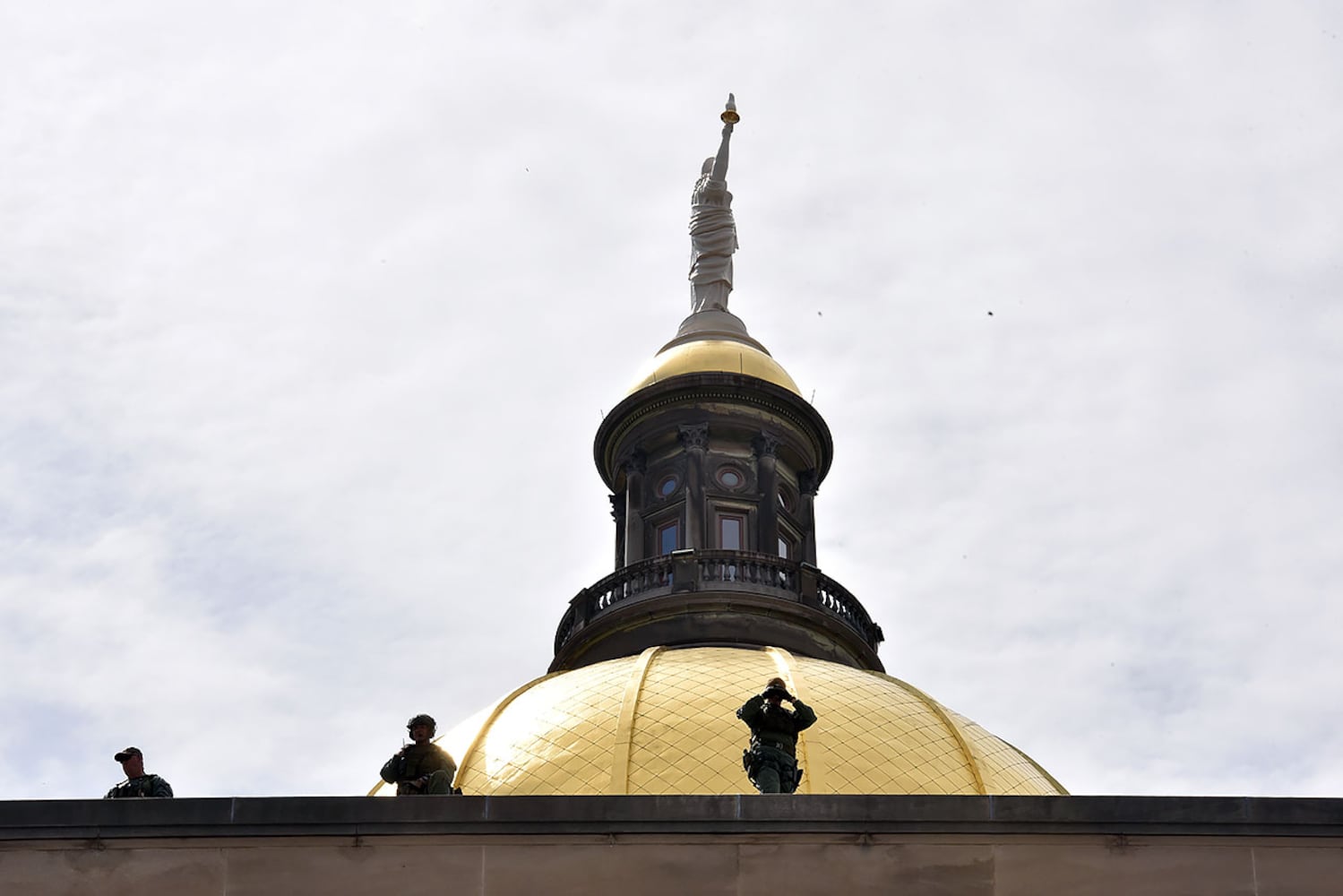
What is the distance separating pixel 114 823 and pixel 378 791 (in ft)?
44.1

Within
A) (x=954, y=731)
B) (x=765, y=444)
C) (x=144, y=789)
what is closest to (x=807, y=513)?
(x=765, y=444)

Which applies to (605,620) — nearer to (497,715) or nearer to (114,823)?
(497,715)

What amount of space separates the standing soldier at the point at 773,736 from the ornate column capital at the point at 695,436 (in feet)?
63.0

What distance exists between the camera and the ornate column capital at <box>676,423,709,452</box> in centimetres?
4081

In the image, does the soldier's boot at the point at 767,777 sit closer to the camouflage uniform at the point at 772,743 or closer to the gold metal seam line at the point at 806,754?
the camouflage uniform at the point at 772,743

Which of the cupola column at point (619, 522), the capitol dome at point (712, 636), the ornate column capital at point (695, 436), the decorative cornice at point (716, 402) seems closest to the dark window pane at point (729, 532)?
the capitol dome at point (712, 636)

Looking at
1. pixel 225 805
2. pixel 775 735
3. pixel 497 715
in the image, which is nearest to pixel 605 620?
pixel 497 715

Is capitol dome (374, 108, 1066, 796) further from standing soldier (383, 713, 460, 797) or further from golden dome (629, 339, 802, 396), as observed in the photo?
standing soldier (383, 713, 460, 797)

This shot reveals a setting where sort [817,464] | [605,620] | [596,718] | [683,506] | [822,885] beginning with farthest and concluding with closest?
[817,464] → [683,506] → [605,620] → [596,718] → [822,885]

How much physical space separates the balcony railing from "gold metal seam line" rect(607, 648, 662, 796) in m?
4.43

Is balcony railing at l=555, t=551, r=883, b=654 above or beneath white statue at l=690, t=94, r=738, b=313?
beneath

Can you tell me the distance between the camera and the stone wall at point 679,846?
1909 centimetres

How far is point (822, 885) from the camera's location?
1911 cm

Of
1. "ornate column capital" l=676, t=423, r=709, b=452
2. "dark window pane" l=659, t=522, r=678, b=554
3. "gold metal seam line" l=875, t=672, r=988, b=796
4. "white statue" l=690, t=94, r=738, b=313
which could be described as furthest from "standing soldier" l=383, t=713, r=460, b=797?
"white statue" l=690, t=94, r=738, b=313
